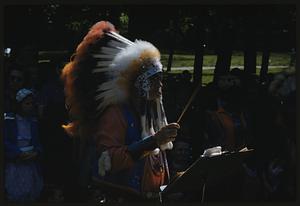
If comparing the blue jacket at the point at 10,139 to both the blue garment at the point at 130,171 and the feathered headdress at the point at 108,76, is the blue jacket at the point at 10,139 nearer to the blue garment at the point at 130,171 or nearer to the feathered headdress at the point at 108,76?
the feathered headdress at the point at 108,76

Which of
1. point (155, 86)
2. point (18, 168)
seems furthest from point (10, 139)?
point (155, 86)

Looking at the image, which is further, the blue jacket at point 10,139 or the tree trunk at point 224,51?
the tree trunk at point 224,51

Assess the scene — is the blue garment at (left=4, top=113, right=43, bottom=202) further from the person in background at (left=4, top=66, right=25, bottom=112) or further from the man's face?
the man's face

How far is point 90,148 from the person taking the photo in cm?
499

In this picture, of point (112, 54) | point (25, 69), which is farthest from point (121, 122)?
point (25, 69)

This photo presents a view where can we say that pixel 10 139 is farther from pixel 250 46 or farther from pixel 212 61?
pixel 212 61

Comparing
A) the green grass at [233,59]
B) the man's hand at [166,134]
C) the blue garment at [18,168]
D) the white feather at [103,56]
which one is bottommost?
the blue garment at [18,168]

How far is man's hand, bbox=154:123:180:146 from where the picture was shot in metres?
4.60

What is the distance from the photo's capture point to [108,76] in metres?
4.94

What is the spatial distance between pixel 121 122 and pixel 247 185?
6.96 ft

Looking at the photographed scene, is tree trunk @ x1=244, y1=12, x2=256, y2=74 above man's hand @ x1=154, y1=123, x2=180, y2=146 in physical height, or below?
above

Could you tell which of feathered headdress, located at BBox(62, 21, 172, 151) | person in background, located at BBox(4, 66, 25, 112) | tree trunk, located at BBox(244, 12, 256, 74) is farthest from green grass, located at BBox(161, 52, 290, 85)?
feathered headdress, located at BBox(62, 21, 172, 151)

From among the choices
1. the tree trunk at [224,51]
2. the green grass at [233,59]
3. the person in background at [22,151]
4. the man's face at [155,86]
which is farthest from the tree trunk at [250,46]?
the man's face at [155,86]

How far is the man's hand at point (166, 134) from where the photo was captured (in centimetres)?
460
